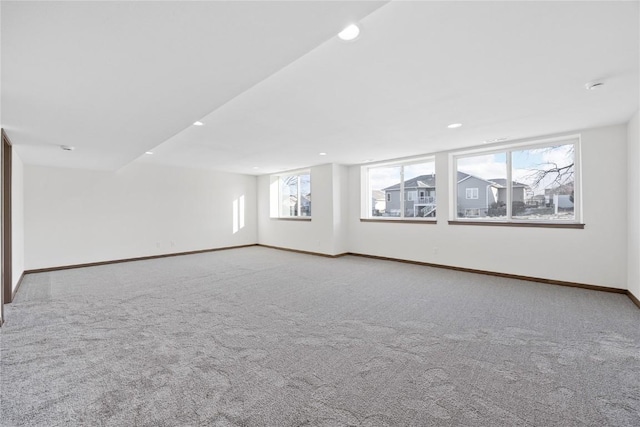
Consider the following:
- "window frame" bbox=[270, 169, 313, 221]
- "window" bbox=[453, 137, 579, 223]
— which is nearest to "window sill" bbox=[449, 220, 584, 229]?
"window" bbox=[453, 137, 579, 223]

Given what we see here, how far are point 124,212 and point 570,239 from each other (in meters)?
8.55

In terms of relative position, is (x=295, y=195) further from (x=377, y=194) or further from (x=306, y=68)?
(x=306, y=68)

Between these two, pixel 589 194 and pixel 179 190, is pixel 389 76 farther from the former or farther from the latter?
pixel 179 190

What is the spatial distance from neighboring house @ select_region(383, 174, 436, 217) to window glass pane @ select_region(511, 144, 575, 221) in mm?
1429

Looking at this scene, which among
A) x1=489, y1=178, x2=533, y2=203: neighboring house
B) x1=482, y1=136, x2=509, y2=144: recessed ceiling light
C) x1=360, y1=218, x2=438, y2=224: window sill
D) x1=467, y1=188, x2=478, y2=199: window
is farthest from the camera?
x1=360, y1=218, x2=438, y2=224: window sill

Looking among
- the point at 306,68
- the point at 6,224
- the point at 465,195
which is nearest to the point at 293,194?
the point at 465,195

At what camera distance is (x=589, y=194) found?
4.02m

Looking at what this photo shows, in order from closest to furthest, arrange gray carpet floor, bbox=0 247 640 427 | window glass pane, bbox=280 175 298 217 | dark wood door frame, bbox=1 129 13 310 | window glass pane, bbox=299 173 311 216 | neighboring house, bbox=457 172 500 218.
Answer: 1. gray carpet floor, bbox=0 247 640 427
2. dark wood door frame, bbox=1 129 13 310
3. neighboring house, bbox=457 172 500 218
4. window glass pane, bbox=299 173 311 216
5. window glass pane, bbox=280 175 298 217

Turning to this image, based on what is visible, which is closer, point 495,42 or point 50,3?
point 50,3

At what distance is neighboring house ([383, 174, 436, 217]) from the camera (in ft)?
19.2

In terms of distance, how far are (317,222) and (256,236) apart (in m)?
2.80

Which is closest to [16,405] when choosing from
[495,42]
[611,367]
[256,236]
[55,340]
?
[55,340]

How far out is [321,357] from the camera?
7.20 feet

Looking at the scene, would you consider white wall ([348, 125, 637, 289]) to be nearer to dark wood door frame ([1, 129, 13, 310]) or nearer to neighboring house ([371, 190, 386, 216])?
neighboring house ([371, 190, 386, 216])
